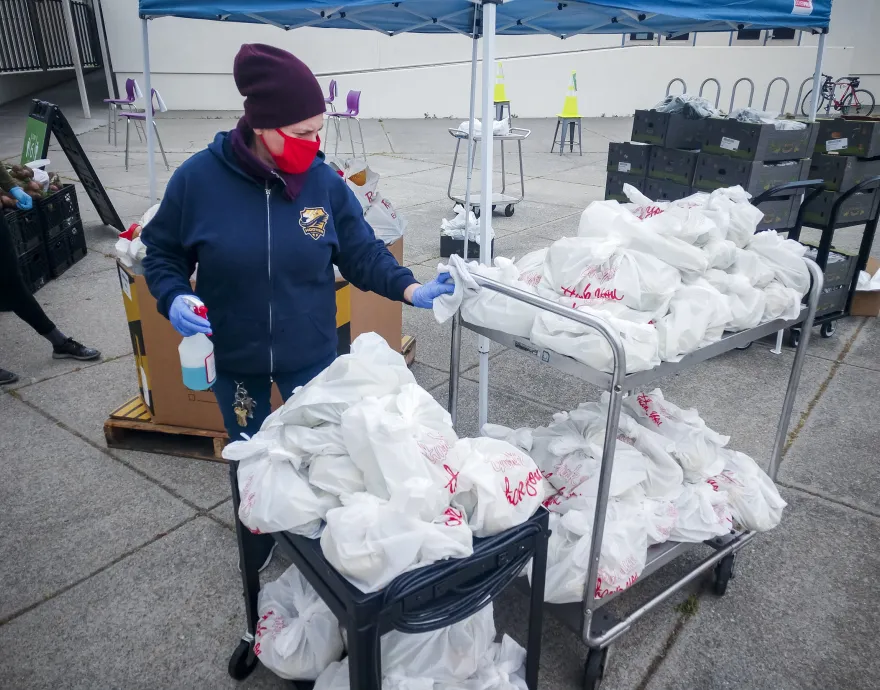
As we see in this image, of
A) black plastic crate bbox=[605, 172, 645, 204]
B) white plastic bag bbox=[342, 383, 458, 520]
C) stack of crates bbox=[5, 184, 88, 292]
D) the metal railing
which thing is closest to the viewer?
white plastic bag bbox=[342, 383, 458, 520]

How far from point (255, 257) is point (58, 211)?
4504mm

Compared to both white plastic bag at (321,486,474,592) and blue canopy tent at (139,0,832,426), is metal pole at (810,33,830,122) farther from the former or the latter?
white plastic bag at (321,486,474,592)

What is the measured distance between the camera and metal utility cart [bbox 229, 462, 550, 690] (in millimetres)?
1402

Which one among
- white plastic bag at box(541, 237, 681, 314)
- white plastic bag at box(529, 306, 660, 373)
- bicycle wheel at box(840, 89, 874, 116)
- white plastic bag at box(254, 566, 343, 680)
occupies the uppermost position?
white plastic bag at box(541, 237, 681, 314)

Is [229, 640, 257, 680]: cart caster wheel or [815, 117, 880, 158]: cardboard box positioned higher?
[815, 117, 880, 158]: cardboard box

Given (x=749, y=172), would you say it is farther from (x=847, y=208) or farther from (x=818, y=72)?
(x=818, y=72)

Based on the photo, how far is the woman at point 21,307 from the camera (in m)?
3.84

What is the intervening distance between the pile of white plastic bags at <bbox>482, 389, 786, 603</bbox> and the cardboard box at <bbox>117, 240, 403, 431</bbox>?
1.18 metres

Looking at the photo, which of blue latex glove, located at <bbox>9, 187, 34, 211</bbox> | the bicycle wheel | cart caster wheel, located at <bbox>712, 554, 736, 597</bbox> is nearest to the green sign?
blue latex glove, located at <bbox>9, 187, 34, 211</bbox>

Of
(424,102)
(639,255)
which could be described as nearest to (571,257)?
(639,255)

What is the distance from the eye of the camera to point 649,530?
2.12 meters

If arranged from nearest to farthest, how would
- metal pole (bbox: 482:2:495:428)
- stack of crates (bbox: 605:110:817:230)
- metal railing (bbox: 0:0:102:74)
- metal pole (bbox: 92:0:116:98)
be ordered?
metal pole (bbox: 482:2:495:428) → stack of crates (bbox: 605:110:817:230) → metal pole (bbox: 92:0:116:98) → metal railing (bbox: 0:0:102:74)

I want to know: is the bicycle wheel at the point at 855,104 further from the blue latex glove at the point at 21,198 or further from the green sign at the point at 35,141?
the blue latex glove at the point at 21,198

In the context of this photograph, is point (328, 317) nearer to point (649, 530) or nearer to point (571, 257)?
point (571, 257)
